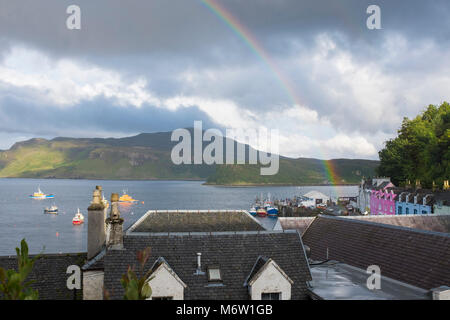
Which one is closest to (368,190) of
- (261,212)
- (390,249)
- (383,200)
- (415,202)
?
(383,200)

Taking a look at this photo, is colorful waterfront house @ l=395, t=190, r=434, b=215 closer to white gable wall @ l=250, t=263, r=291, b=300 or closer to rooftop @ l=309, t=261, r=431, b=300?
rooftop @ l=309, t=261, r=431, b=300

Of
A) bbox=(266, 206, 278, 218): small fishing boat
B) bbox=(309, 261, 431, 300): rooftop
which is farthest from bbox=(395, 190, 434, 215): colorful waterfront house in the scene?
bbox=(266, 206, 278, 218): small fishing boat

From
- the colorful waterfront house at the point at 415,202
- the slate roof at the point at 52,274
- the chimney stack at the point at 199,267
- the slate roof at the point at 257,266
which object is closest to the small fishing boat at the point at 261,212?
the colorful waterfront house at the point at 415,202

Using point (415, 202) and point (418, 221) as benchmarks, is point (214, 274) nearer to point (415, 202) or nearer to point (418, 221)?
point (418, 221)

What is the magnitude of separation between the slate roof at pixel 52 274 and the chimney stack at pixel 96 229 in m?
2.26

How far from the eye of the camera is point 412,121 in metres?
112

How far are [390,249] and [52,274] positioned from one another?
2197cm

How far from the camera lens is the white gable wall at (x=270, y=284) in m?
18.4

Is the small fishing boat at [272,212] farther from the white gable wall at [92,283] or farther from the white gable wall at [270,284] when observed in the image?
the white gable wall at [92,283]

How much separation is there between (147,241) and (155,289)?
3240 millimetres

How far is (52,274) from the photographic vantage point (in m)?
23.1

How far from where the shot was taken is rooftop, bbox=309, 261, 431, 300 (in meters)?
18.5

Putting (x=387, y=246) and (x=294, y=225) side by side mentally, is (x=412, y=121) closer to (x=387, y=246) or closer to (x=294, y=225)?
(x=294, y=225)
